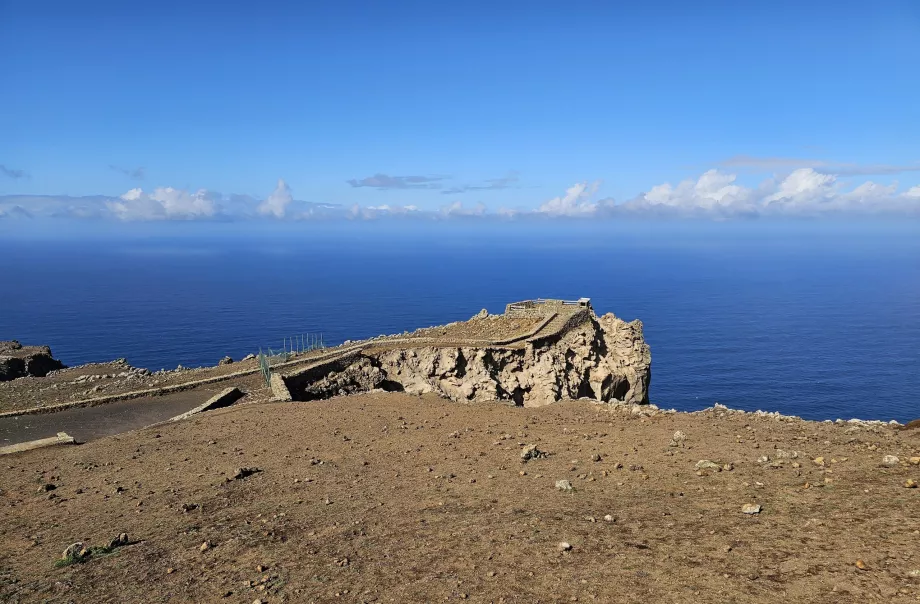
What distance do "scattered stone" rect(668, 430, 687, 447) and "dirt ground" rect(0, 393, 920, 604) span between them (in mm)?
95

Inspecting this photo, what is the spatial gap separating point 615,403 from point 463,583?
12933 mm

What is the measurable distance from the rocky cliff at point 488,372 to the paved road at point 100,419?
15.6ft

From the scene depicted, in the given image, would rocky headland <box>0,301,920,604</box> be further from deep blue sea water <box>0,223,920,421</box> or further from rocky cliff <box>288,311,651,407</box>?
deep blue sea water <box>0,223,920,421</box>

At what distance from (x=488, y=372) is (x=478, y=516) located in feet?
62.5

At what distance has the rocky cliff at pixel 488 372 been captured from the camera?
2816cm

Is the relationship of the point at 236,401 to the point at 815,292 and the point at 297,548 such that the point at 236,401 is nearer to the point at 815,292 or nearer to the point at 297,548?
the point at 297,548

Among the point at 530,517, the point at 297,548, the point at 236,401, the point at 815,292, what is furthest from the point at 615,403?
the point at 815,292

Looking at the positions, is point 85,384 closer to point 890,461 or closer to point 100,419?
point 100,419

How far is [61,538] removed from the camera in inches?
427

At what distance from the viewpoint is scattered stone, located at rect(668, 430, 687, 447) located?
1465 centimetres

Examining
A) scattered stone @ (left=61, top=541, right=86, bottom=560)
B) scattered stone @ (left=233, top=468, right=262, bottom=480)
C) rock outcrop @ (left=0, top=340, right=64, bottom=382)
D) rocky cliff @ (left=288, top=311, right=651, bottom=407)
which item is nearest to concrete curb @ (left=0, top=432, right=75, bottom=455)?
scattered stone @ (left=233, top=468, right=262, bottom=480)

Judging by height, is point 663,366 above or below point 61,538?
below

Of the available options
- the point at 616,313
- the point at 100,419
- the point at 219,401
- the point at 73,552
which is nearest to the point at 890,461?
the point at 73,552

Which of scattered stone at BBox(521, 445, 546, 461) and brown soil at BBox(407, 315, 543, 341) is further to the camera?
brown soil at BBox(407, 315, 543, 341)
